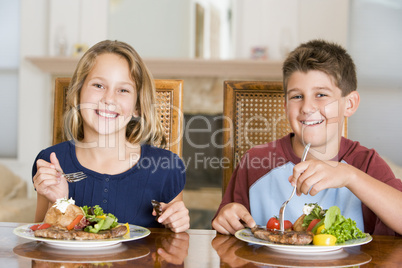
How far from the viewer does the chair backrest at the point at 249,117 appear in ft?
5.25

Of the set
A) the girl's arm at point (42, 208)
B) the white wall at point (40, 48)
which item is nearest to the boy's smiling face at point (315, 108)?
the girl's arm at point (42, 208)

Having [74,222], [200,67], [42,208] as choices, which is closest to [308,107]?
[74,222]

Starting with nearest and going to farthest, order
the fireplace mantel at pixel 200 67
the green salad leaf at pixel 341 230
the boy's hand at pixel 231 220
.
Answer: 1. the green salad leaf at pixel 341 230
2. the boy's hand at pixel 231 220
3. the fireplace mantel at pixel 200 67

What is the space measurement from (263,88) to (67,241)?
98cm

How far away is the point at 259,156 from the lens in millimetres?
1472

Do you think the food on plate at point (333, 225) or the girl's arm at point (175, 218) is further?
the girl's arm at point (175, 218)

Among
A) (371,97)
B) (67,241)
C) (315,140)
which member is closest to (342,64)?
(315,140)

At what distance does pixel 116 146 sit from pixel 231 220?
592 mm

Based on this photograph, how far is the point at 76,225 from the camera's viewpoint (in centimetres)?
94

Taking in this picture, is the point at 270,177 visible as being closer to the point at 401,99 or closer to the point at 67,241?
the point at 67,241

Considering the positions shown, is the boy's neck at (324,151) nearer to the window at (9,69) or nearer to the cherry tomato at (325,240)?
the cherry tomato at (325,240)

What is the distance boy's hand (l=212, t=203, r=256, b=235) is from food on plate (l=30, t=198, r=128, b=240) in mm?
271

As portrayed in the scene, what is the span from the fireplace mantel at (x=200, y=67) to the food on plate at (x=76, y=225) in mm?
2978

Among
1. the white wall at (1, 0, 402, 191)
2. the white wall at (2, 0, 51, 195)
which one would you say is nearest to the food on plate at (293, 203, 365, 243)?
the white wall at (1, 0, 402, 191)
